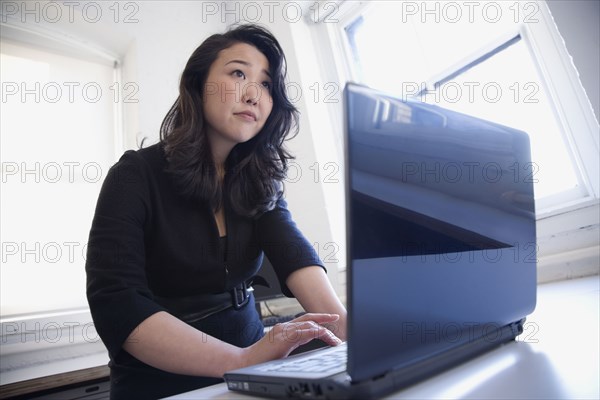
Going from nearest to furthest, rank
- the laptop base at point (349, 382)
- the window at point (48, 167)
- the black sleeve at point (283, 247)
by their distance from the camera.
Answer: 1. the laptop base at point (349, 382)
2. the black sleeve at point (283, 247)
3. the window at point (48, 167)

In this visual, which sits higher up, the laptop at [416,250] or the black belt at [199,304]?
the laptop at [416,250]

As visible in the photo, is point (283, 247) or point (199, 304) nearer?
point (199, 304)

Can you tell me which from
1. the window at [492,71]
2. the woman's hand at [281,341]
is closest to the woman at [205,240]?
the woman's hand at [281,341]

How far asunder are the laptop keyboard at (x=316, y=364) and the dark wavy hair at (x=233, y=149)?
1.73ft

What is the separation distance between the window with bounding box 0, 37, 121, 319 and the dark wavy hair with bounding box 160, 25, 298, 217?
1415 mm

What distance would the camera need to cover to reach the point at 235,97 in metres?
1.07

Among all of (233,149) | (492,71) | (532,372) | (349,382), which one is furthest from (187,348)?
(492,71)

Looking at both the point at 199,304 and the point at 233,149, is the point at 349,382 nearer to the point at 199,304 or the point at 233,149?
the point at 199,304

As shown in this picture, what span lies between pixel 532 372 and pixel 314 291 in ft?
1.78

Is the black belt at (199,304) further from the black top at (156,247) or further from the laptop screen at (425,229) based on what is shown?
the laptop screen at (425,229)

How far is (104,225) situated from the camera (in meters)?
0.77

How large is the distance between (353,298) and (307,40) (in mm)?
2505

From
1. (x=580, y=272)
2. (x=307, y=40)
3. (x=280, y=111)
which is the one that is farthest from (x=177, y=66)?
(x=580, y=272)

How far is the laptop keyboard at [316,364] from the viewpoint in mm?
449
